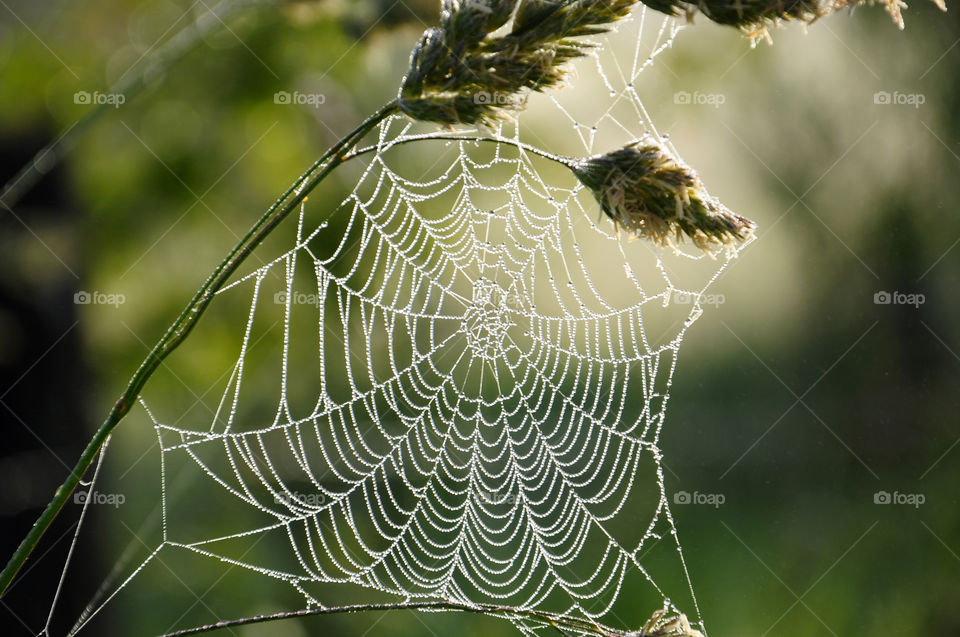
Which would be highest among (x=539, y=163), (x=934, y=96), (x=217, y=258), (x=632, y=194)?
(x=934, y=96)

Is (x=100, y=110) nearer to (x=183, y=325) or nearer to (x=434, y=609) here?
(x=183, y=325)

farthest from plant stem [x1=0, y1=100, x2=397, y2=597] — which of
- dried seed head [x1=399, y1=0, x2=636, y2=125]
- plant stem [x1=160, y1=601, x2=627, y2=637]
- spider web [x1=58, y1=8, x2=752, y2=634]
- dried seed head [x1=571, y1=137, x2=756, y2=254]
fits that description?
spider web [x1=58, y1=8, x2=752, y2=634]

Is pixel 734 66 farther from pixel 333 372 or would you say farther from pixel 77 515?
pixel 77 515

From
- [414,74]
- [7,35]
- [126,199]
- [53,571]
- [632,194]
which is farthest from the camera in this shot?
[126,199]

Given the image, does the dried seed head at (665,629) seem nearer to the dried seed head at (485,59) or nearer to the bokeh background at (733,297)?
the dried seed head at (485,59)

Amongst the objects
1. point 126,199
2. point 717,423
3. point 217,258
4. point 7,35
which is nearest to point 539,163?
point 217,258

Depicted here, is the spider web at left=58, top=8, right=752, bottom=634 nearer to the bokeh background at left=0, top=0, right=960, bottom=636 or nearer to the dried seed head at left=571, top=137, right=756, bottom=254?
the bokeh background at left=0, top=0, right=960, bottom=636

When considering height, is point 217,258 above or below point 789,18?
above
